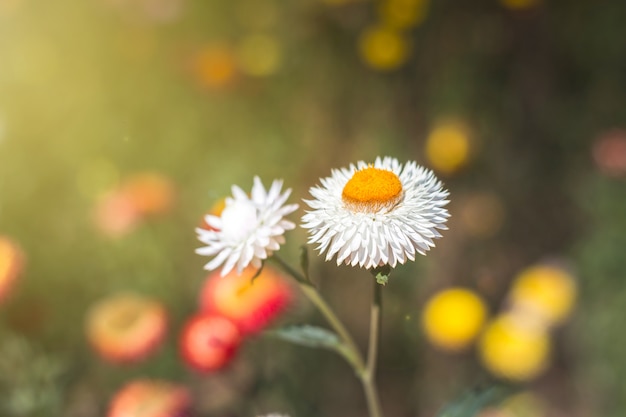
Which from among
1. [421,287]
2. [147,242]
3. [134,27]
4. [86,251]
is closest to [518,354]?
[421,287]

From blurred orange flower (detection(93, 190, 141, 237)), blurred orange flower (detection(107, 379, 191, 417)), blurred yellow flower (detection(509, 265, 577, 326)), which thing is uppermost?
blurred orange flower (detection(93, 190, 141, 237))

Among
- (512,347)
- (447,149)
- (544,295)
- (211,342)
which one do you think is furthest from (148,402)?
(447,149)

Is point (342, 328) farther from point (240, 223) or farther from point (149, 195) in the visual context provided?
point (149, 195)

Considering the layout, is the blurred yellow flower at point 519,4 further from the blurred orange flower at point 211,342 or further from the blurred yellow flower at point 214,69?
the blurred orange flower at point 211,342

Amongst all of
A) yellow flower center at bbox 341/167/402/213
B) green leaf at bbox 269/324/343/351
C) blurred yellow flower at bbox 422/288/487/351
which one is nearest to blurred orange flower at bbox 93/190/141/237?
blurred yellow flower at bbox 422/288/487/351

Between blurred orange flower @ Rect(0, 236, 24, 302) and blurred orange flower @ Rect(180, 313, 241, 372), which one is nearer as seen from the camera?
blurred orange flower @ Rect(180, 313, 241, 372)

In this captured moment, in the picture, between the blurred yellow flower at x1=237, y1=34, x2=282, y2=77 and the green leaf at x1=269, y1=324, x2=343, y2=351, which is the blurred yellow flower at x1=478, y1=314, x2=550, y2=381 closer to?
the green leaf at x1=269, y1=324, x2=343, y2=351

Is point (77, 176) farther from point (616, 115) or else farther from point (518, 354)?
point (616, 115)

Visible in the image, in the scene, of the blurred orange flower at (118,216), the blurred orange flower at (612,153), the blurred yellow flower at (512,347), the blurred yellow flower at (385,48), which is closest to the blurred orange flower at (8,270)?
the blurred orange flower at (118,216)
